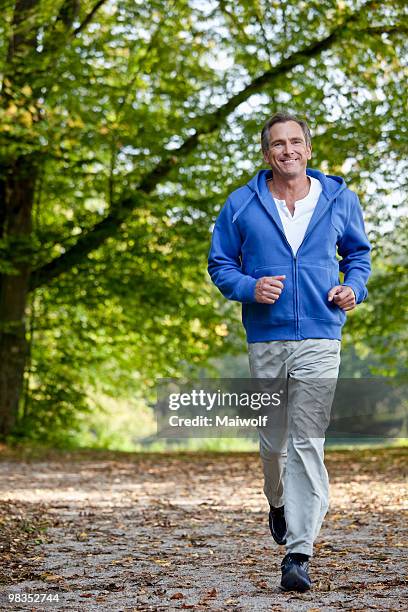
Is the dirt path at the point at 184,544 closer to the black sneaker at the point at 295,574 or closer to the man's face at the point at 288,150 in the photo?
the black sneaker at the point at 295,574

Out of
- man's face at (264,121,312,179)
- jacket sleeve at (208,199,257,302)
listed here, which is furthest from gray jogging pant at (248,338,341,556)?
man's face at (264,121,312,179)

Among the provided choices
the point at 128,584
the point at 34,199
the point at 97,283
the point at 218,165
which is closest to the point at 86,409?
the point at 97,283

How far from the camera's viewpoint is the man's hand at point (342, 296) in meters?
4.44

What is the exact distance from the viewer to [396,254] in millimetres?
14430

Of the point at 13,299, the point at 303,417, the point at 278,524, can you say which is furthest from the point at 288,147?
the point at 13,299

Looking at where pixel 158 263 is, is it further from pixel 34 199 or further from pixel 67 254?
pixel 34 199

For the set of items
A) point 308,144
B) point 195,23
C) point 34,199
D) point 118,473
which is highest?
point 195,23

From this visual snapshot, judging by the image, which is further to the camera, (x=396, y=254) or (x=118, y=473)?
(x=396, y=254)

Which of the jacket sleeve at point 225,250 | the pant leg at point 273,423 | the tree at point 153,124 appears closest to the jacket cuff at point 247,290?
the jacket sleeve at point 225,250

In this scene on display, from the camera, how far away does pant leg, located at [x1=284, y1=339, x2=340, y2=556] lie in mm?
4344

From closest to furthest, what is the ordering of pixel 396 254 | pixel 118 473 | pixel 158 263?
pixel 118 473, pixel 396 254, pixel 158 263

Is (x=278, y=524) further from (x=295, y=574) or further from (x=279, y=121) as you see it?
(x=279, y=121)

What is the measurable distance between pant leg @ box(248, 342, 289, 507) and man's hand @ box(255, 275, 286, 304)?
9.6 inches

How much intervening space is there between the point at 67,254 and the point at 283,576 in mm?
11994
